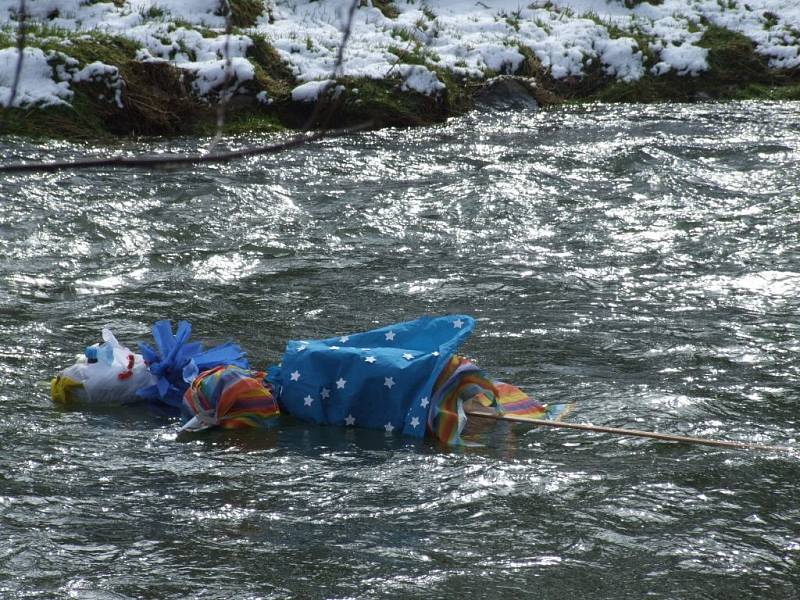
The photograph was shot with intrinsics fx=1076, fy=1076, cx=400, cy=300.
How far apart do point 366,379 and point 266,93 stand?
9036mm

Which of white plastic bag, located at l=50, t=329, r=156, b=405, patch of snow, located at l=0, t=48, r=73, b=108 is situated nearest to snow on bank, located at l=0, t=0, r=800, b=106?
patch of snow, located at l=0, t=48, r=73, b=108

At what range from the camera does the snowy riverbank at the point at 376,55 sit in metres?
12.3

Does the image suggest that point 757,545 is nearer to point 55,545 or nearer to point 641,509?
point 641,509

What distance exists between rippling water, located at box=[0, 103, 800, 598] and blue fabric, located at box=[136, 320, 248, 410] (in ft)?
0.49

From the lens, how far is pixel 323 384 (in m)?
5.04

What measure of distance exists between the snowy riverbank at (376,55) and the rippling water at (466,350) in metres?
1.21

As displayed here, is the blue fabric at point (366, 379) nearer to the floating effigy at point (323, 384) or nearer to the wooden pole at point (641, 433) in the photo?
the floating effigy at point (323, 384)

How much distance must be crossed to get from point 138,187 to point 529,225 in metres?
3.59

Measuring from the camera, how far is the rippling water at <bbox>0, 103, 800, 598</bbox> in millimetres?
3705

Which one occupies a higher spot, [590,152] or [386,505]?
[590,152]

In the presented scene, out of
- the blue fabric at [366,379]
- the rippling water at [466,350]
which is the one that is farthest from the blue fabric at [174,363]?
the blue fabric at [366,379]

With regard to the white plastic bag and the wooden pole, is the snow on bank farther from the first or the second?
the wooden pole

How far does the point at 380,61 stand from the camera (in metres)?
14.7

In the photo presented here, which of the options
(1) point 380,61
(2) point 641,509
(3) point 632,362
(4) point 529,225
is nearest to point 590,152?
(4) point 529,225
